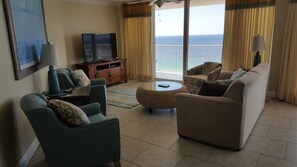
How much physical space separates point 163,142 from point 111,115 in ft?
4.55

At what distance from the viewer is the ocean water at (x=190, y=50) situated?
645 centimetres

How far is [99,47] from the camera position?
582cm

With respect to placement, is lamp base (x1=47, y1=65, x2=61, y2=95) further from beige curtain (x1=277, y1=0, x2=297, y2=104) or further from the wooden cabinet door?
beige curtain (x1=277, y1=0, x2=297, y2=104)

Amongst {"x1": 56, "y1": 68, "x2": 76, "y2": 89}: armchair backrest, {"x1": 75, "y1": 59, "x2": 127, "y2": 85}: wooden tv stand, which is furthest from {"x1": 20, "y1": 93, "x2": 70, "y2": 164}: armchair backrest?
{"x1": 75, "y1": 59, "x2": 127, "y2": 85}: wooden tv stand

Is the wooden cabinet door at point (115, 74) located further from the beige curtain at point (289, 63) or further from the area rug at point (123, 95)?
the beige curtain at point (289, 63)

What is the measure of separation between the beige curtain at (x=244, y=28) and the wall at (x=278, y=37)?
0.10 m

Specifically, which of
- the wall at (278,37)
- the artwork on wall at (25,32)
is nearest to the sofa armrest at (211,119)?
the artwork on wall at (25,32)

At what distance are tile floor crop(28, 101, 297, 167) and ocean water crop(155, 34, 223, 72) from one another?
316cm

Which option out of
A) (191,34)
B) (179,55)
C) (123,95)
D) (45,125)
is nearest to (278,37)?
(191,34)

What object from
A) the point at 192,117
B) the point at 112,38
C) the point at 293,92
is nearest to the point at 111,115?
the point at 192,117

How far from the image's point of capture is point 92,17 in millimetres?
5926

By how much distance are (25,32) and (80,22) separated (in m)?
3.03

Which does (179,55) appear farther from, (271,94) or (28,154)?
(28,154)

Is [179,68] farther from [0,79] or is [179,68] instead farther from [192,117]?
[0,79]
